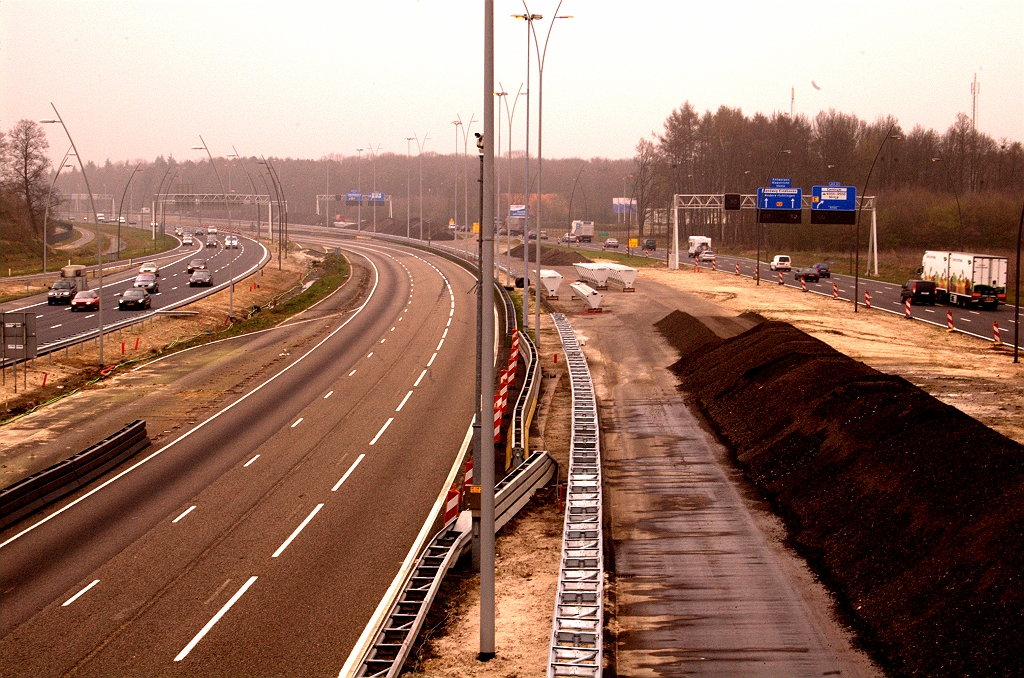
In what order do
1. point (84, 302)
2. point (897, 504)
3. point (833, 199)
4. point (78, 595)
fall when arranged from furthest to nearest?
point (833, 199) < point (84, 302) < point (897, 504) < point (78, 595)

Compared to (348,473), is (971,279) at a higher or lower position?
higher

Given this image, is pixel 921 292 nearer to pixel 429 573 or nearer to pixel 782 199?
pixel 782 199

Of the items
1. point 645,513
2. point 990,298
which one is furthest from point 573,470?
point 990,298

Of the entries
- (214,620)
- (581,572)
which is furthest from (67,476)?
(581,572)

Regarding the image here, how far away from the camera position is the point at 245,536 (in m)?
21.5

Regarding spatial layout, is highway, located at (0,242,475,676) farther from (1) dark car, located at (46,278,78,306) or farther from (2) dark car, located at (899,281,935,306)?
(2) dark car, located at (899,281,935,306)

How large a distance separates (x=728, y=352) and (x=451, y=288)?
3730cm

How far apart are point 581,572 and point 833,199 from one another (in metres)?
69.5

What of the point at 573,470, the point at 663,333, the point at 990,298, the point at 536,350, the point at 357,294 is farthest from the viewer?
the point at 357,294

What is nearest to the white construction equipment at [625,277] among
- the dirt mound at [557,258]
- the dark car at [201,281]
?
the dirt mound at [557,258]

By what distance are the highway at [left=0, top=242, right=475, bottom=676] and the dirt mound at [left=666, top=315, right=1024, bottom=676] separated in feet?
28.4

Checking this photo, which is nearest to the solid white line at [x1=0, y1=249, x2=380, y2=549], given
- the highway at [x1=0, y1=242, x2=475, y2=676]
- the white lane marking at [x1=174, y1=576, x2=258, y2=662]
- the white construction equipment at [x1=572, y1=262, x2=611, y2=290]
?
the highway at [x1=0, y1=242, x2=475, y2=676]

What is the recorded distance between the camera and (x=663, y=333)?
171 ft

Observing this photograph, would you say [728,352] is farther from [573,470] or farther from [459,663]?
[459,663]
